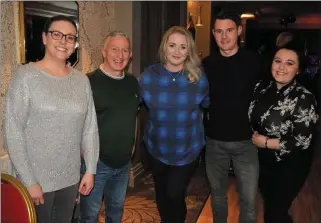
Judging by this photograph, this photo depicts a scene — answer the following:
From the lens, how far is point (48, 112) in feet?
5.48

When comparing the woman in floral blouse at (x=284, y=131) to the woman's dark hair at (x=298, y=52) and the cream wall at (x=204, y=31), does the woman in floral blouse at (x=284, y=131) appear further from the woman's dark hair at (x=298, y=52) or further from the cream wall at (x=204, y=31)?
→ the cream wall at (x=204, y=31)

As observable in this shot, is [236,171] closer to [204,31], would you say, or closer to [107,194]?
[107,194]

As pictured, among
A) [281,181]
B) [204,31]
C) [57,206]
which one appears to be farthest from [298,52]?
[204,31]

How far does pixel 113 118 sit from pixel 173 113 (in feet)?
1.28

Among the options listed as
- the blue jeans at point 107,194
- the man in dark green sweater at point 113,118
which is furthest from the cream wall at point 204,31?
the blue jeans at point 107,194

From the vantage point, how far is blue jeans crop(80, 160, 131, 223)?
2150 millimetres

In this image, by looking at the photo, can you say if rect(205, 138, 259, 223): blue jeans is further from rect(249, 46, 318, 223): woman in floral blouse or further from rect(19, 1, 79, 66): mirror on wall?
rect(19, 1, 79, 66): mirror on wall

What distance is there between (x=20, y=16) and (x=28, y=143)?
101 centimetres

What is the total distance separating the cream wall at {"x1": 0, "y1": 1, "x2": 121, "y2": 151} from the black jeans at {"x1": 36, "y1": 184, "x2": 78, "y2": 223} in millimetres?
640

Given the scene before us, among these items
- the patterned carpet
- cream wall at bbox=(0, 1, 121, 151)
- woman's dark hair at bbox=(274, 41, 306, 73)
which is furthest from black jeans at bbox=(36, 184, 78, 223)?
woman's dark hair at bbox=(274, 41, 306, 73)

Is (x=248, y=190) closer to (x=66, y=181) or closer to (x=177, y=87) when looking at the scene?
(x=177, y=87)

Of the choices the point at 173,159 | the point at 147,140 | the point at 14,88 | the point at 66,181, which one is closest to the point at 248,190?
the point at 173,159

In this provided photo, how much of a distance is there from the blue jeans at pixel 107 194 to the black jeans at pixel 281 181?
35.1 inches

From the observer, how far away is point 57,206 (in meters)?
1.84
